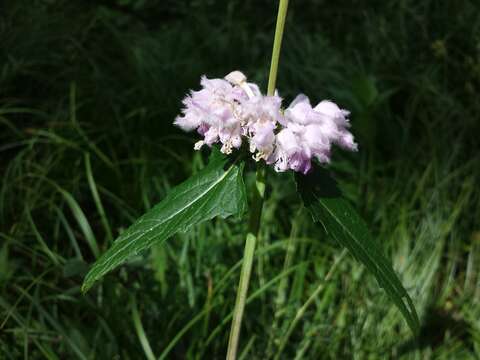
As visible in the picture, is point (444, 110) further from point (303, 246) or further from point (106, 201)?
point (106, 201)

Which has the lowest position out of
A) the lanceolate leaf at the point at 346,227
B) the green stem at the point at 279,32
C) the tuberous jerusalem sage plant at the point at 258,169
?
the lanceolate leaf at the point at 346,227

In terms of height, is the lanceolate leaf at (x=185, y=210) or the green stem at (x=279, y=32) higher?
the green stem at (x=279, y=32)

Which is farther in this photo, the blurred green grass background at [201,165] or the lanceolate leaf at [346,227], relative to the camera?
the blurred green grass background at [201,165]

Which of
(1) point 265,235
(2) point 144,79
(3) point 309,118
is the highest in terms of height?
(2) point 144,79

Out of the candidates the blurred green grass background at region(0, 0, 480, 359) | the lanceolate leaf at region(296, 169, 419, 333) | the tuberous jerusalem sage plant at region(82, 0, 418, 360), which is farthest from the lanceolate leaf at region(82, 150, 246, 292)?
the blurred green grass background at region(0, 0, 480, 359)

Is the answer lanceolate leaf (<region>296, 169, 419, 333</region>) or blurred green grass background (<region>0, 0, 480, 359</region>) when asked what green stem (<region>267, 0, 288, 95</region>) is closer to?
lanceolate leaf (<region>296, 169, 419, 333</region>)

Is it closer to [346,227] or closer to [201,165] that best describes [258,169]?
[346,227]

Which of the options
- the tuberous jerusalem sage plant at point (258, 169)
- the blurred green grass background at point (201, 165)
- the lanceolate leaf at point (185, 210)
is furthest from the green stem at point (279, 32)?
the blurred green grass background at point (201, 165)

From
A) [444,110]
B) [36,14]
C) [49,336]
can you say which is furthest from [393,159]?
[36,14]

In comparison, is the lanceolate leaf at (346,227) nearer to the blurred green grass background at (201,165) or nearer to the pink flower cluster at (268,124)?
the pink flower cluster at (268,124)
